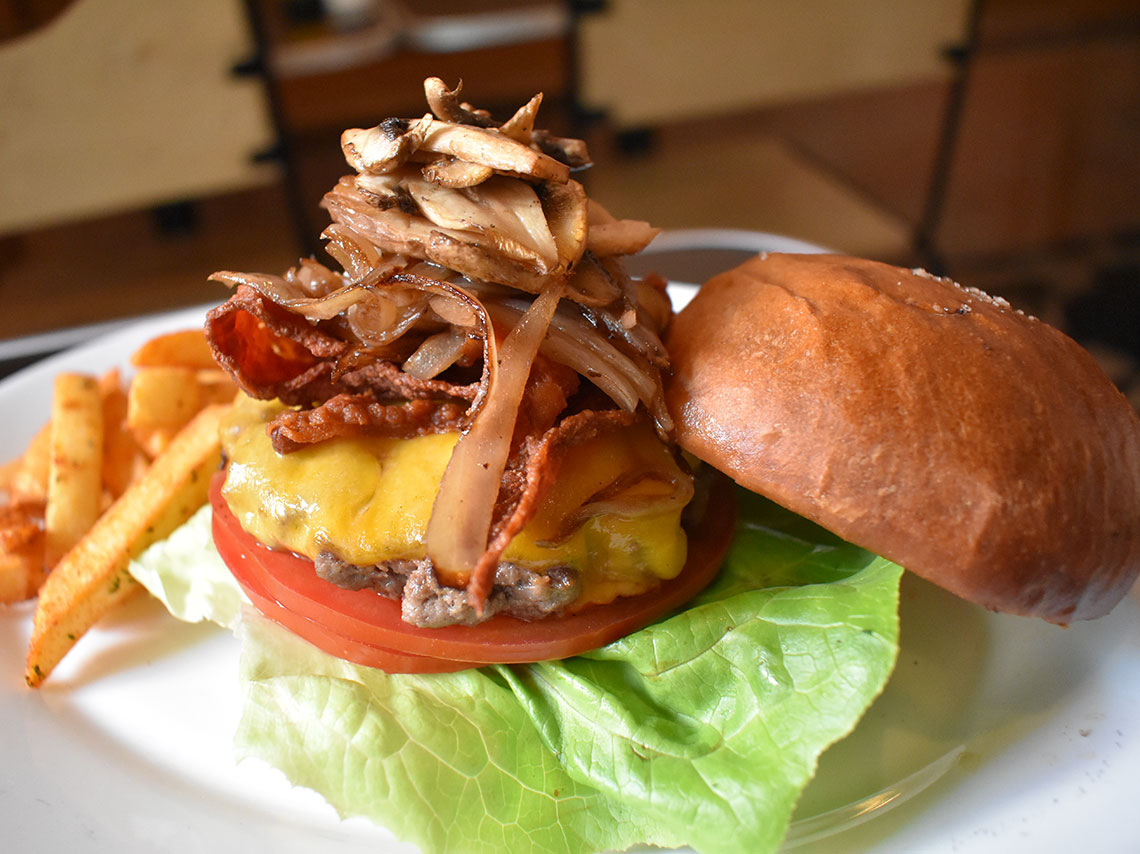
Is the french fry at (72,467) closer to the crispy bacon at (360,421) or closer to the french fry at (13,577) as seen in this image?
the french fry at (13,577)

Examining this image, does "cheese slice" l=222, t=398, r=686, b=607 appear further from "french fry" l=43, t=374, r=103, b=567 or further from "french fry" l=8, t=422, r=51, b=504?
"french fry" l=8, t=422, r=51, b=504

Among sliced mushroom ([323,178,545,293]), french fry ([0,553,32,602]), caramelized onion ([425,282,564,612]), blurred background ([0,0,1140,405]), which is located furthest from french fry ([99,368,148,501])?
blurred background ([0,0,1140,405])

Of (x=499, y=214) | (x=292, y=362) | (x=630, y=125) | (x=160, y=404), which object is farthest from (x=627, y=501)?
(x=630, y=125)

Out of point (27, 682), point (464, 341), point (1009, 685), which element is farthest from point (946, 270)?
point (27, 682)

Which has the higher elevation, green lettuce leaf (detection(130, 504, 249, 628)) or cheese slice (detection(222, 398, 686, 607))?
cheese slice (detection(222, 398, 686, 607))

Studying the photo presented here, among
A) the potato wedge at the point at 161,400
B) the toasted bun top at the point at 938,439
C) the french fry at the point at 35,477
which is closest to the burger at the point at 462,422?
the toasted bun top at the point at 938,439

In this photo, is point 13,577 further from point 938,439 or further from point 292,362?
point 938,439
